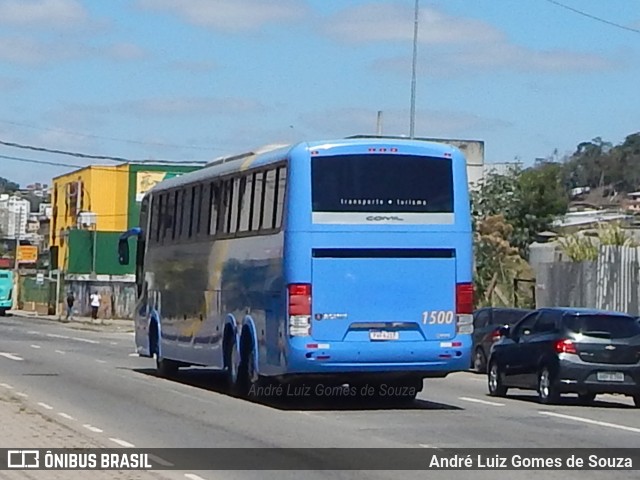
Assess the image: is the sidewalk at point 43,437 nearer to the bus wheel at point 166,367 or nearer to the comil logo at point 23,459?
the comil logo at point 23,459

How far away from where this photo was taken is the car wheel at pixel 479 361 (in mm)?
33812

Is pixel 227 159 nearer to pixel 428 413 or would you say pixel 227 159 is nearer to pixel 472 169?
pixel 428 413

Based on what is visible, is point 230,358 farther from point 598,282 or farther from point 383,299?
point 598,282

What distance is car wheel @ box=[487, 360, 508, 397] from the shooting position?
25.5 metres

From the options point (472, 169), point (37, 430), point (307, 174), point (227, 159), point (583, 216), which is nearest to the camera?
point (37, 430)

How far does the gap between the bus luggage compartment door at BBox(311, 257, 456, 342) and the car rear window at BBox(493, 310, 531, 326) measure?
12.4m

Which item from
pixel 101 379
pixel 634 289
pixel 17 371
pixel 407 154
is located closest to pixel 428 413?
pixel 407 154

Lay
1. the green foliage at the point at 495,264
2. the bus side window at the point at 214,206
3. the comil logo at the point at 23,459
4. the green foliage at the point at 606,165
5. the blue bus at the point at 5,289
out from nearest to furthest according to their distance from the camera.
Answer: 1. the comil logo at the point at 23,459
2. the bus side window at the point at 214,206
3. the green foliage at the point at 495,264
4. the blue bus at the point at 5,289
5. the green foliage at the point at 606,165

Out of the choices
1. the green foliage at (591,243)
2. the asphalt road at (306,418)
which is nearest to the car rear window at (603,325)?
the asphalt road at (306,418)

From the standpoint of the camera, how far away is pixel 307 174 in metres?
20.7

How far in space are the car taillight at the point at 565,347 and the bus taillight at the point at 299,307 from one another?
16.6 feet

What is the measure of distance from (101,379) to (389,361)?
8892mm

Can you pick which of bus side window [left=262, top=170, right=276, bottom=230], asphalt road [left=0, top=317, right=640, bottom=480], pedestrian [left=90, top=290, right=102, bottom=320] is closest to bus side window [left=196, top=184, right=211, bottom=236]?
asphalt road [left=0, top=317, right=640, bottom=480]

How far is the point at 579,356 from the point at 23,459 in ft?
37.6
